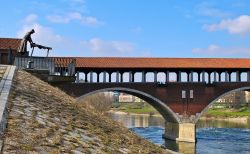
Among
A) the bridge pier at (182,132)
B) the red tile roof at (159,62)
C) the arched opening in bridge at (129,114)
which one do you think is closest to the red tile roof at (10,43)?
the arched opening in bridge at (129,114)

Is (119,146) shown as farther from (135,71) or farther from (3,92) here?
(135,71)

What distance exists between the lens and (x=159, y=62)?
3250 centimetres

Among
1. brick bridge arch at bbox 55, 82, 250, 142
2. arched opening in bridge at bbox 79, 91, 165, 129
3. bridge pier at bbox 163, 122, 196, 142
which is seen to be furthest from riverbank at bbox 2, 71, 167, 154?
bridge pier at bbox 163, 122, 196, 142

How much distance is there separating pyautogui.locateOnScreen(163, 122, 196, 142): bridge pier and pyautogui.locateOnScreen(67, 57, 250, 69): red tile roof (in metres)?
4.51

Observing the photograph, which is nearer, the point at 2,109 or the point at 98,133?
the point at 2,109

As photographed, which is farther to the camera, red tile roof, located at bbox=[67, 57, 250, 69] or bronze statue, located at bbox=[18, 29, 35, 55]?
red tile roof, located at bbox=[67, 57, 250, 69]

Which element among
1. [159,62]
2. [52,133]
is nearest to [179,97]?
[159,62]

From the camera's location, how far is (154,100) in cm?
3241

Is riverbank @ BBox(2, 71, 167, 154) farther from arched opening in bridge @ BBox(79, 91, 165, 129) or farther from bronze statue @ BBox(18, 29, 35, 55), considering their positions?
arched opening in bridge @ BBox(79, 91, 165, 129)

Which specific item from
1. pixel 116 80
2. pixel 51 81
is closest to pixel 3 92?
pixel 51 81

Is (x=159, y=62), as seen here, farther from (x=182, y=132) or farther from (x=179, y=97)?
(x=182, y=132)

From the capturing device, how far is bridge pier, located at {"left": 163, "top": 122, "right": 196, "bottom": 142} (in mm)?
30922

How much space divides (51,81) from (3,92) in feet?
21.2

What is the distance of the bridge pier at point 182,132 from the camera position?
101ft
